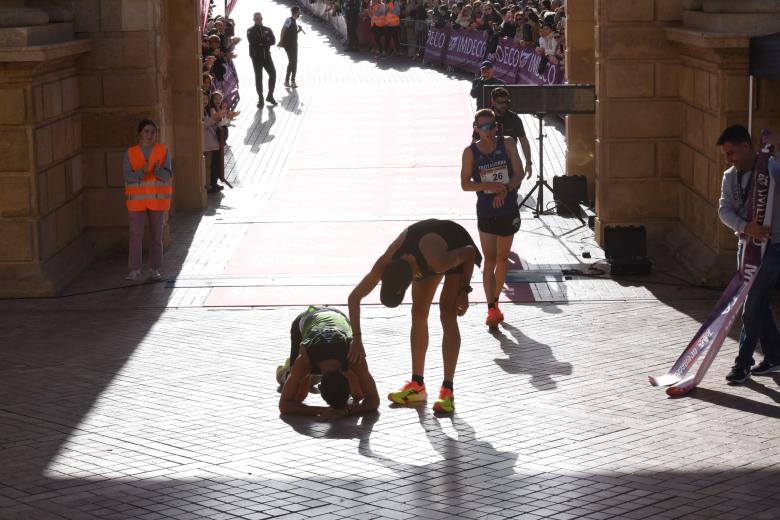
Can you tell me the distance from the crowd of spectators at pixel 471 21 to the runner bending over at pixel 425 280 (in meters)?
15.4

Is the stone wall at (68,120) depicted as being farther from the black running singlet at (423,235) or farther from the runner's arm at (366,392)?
the runner's arm at (366,392)

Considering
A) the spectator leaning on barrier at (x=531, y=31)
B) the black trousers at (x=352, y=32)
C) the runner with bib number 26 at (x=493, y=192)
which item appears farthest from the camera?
the black trousers at (x=352, y=32)

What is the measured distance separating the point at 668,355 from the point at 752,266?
4.91ft

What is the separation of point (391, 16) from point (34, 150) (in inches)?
988

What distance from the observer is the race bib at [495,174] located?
12930mm

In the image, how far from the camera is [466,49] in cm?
3475

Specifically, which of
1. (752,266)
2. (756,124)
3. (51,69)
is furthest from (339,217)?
(752,266)

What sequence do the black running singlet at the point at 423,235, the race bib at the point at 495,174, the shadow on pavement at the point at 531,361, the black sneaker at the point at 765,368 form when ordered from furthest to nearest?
the race bib at the point at 495,174
the shadow on pavement at the point at 531,361
the black sneaker at the point at 765,368
the black running singlet at the point at 423,235

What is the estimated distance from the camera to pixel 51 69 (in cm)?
1517

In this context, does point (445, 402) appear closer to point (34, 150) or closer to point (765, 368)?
point (765, 368)

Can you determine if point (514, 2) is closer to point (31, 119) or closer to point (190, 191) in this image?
point (190, 191)

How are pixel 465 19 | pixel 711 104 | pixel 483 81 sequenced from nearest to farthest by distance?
pixel 711 104, pixel 483 81, pixel 465 19

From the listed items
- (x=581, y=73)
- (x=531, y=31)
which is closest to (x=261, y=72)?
(x=531, y=31)

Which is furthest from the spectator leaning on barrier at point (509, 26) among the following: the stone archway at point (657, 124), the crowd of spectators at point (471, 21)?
the stone archway at point (657, 124)
